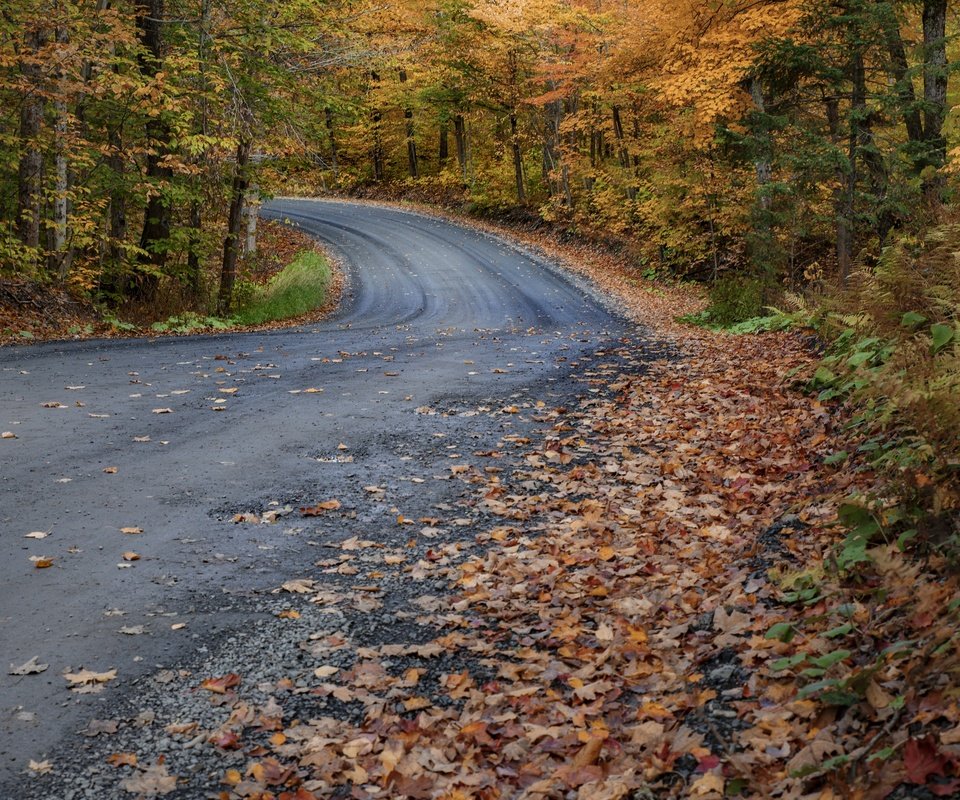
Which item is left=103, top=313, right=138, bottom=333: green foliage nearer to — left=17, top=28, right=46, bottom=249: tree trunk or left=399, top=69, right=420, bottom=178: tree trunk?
left=17, top=28, right=46, bottom=249: tree trunk

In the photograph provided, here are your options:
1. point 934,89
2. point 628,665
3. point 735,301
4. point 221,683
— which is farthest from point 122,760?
point 934,89

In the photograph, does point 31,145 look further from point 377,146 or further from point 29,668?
point 377,146

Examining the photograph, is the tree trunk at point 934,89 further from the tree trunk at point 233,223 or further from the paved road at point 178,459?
the tree trunk at point 233,223

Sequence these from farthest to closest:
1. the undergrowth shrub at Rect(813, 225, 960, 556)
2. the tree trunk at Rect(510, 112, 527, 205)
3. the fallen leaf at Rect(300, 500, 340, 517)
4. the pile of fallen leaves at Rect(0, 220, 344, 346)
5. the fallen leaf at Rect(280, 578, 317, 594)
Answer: the tree trunk at Rect(510, 112, 527, 205)
the pile of fallen leaves at Rect(0, 220, 344, 346)
the fallen leaf at Rect(300, 500, 340, 517)
the fallen leaf at Rect(280, 578, 317, 594)
the undergrowth shrub at Rect(813, 225, 960, 556)

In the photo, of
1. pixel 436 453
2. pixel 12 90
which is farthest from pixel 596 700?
pixel 12 90

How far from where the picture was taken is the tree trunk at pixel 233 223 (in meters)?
18.7

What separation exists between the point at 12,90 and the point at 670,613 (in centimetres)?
1576

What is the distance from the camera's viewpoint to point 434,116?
43281 millimetres

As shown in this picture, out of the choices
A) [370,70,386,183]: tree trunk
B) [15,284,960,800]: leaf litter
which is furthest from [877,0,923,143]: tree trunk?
[370,70,386,183]: tree trunk

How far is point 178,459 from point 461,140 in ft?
122

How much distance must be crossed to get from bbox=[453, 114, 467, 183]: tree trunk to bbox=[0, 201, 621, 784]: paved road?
1052 inches

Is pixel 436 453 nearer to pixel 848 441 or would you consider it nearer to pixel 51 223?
pixel 848 441

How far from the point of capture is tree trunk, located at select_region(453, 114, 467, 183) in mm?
41531

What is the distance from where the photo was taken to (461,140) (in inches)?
1656
